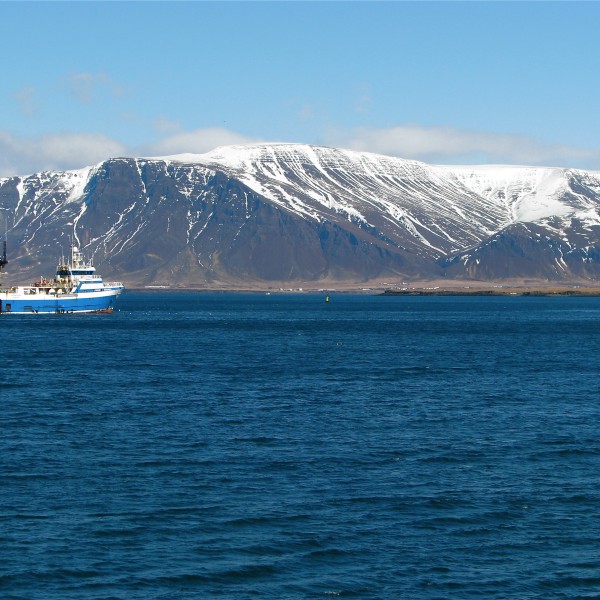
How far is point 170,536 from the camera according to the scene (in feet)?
125

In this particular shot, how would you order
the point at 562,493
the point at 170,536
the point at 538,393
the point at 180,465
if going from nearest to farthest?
the point at 170,536 < the point at 562,493 < the point at 180,465 < the point at 538,393

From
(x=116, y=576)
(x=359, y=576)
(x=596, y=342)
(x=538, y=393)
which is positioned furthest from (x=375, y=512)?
(x=596, y=342)

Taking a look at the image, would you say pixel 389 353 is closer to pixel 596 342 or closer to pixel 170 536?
pixel 596 342

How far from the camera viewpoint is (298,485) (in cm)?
4578

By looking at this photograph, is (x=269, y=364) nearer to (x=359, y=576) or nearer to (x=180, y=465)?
(x=180, y=465)

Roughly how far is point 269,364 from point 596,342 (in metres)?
56.2

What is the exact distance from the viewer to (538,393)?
258ft

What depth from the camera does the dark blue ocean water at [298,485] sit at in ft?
114

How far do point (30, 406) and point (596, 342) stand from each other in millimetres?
92008

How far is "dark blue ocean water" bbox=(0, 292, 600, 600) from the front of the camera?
114 feet

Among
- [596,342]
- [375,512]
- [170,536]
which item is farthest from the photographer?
[596,342]

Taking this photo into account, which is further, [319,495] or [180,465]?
Result: [180,465]

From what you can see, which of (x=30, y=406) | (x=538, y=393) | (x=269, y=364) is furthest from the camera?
(x=269, y=364)

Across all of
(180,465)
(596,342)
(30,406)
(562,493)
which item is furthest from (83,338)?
(562,493)
